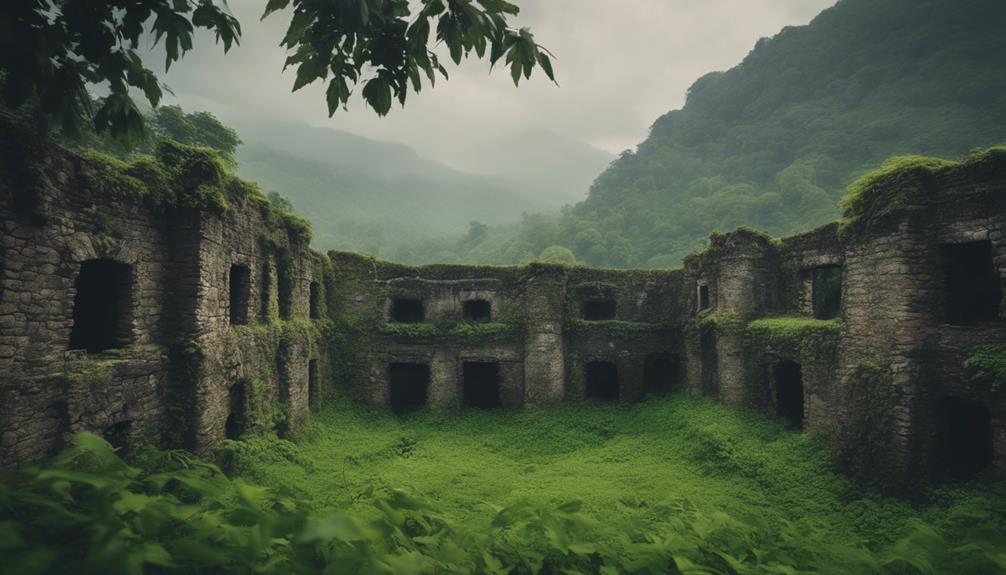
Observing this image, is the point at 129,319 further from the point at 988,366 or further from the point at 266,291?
the point at 988,366

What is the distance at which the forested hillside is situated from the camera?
53.0 metres

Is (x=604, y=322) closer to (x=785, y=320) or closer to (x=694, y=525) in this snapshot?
(x=785, y=320)

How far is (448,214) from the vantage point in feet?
504

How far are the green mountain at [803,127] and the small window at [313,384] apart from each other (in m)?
49.4

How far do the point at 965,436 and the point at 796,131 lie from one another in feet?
225

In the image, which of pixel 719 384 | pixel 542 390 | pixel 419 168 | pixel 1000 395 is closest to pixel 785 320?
pixel 719 384

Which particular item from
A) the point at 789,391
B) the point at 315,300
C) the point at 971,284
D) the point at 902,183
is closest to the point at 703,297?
the point at 789,391

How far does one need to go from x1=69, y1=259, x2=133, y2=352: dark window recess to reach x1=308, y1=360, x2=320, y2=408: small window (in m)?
8.44

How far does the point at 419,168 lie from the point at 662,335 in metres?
184

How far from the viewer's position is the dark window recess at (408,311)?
827 inches

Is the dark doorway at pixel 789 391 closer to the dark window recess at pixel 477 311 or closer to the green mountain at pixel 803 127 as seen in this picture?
the dark window recess at pixel 477 311

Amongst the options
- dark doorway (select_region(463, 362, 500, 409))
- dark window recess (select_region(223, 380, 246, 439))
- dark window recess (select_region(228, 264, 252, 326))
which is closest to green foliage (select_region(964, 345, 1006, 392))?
dark doorway (select_region(463, 362, 500, 409))

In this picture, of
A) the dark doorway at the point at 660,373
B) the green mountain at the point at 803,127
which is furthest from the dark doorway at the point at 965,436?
the green mountain at the point at 803,127

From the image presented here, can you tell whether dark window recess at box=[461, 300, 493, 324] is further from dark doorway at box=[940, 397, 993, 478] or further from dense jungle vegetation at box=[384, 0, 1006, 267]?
dense jungle vegetation at box=[384, 0, 1006, 267]
